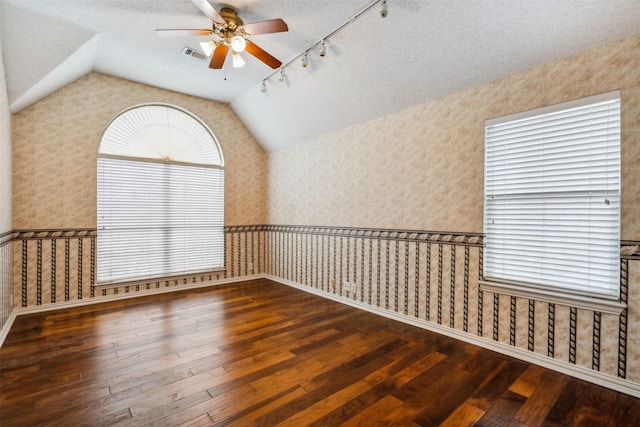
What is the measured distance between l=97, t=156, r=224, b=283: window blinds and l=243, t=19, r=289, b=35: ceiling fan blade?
2.98 metres

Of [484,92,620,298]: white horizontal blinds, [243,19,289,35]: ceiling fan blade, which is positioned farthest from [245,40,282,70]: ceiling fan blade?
[484,92,620,298]: white horizontal blinds

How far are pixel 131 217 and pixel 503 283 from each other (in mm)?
4751

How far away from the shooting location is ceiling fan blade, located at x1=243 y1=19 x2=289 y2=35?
2.45 meters

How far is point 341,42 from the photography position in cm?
317

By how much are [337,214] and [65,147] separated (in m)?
3.68

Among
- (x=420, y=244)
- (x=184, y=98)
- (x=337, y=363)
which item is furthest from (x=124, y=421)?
(x=184, y=98)

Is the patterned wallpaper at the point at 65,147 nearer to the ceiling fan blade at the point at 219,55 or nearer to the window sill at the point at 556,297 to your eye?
the ceiling fan blade at the point at 219,55

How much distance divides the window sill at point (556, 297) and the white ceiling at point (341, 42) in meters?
1.91

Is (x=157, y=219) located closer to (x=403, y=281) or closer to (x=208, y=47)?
(x=208, y=47)

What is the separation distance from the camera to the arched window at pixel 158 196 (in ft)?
14.4

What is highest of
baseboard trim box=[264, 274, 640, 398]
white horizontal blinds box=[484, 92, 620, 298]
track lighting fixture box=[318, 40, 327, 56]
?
track lighting fixture box=[318, 40, 327, 56]

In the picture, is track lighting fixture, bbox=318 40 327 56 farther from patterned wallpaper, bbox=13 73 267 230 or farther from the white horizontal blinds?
patterned wallpaper, bbox=13 73 267 230

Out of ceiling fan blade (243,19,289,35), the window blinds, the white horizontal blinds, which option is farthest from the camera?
the window blinds

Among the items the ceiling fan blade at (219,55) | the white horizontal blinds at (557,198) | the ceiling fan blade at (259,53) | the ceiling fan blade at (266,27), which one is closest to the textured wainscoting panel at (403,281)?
the white horizontal blinds at (557,198)
